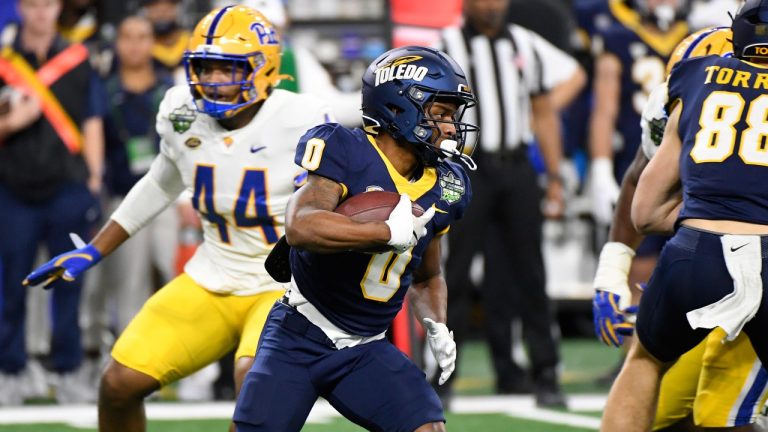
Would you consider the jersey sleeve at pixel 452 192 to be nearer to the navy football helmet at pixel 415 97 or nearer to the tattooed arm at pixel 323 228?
the navy football helmet at pixel 415 97

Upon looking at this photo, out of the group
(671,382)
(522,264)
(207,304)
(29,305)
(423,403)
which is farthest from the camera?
(29,305)

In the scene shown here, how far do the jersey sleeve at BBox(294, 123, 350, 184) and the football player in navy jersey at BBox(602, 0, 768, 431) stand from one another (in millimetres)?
1039

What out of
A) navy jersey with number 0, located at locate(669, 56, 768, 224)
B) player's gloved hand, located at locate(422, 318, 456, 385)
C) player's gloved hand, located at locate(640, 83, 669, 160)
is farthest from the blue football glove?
player's gloved hand, located at locate(422, 318, 456, 385)

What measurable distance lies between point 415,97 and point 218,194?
4.02 feet

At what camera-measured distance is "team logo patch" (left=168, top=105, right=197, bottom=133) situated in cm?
521

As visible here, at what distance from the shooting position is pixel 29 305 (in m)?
8.27

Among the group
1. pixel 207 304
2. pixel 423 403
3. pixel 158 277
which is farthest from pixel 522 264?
pixel 423 403

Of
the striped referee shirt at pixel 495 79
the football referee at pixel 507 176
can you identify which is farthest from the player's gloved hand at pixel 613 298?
the striped referee shirt at pixel 495 79

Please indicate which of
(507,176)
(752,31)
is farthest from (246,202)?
(507,176)

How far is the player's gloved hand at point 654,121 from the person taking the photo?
4.79 m

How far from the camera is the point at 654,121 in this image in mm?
4840

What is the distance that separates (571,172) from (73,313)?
3.96 meters

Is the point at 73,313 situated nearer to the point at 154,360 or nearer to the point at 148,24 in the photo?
the point at 148,24

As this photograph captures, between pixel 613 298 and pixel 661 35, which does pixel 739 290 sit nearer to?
pixel 613 298
